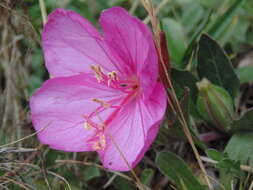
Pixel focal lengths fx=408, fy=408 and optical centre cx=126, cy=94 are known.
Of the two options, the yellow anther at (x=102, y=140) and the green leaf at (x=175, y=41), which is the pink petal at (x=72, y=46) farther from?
the green leaf at (x=175, y=41)

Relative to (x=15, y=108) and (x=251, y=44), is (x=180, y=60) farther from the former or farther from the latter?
(x=15, y=108)

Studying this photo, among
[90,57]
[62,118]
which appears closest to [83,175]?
[62,118]

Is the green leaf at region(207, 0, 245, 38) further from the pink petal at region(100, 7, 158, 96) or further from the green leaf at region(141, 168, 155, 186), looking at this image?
the green leaf at region(141, 168, 155, 186)

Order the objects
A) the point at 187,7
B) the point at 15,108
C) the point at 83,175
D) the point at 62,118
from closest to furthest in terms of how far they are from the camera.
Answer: the point at 62,118
the point at 83,175
the point at 15,108
the point at 187,7

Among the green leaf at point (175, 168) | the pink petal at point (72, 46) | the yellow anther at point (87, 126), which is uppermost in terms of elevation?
the pink petal at point (72, 46)

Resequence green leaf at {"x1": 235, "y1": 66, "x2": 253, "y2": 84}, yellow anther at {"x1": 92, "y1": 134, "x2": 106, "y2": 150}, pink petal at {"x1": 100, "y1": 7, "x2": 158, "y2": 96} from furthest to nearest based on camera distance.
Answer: green leaf at {"x1": 235, "y1": 66, "x2": 253, "y2": 84}
yellow anther at {"x1": 92, "y1": 134, "x2": 106, "y2": 150}
pink petal at {"x1": 100, "y1": 7, "x2": 158, "y2": 96}

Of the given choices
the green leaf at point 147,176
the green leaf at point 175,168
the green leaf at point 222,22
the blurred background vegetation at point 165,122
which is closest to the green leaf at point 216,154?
the blurred background vegetation at point 165,122

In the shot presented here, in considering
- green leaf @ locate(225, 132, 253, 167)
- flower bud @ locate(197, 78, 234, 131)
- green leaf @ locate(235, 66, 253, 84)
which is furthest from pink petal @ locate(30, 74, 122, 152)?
green leaf @ locate(235, 66, 253, 84)
